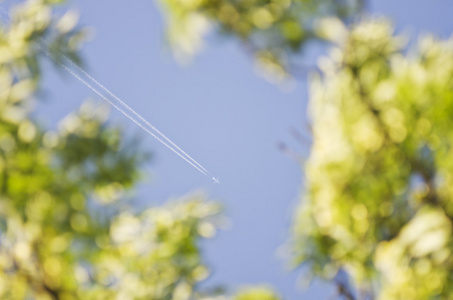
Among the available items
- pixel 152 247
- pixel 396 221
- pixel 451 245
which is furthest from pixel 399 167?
pixel 152 247

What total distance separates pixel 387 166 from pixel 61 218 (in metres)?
1.27

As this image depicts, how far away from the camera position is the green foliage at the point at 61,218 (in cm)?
171

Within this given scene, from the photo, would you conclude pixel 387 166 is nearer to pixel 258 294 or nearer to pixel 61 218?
pixel 258 294

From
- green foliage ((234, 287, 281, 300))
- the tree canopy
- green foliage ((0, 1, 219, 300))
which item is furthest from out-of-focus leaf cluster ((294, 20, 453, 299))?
green foliage ((0, 1, 219, 300))

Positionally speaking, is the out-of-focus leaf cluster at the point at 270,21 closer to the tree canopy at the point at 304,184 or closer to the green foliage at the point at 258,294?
the tree canopy at the point at 304,184

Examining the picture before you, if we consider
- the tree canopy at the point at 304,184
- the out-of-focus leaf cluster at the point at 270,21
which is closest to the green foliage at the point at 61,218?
the tree canopy at the point at 304,184

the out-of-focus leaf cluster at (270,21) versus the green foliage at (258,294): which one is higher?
the out-of-focus leaf cluster at (270,21)

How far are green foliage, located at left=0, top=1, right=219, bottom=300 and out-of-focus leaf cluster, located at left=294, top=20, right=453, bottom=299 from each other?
0.70m

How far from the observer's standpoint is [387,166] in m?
1.49

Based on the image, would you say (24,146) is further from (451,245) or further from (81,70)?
(451,245)

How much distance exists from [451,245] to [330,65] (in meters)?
0.76

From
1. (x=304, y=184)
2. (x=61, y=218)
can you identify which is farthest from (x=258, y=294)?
(x=61, y=218)

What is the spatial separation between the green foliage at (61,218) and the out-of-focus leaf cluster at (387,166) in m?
0.70

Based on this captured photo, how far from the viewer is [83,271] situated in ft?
5.67
